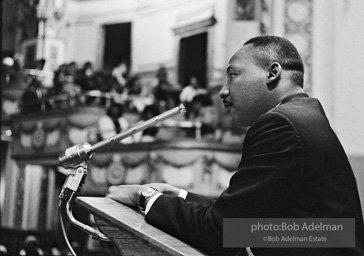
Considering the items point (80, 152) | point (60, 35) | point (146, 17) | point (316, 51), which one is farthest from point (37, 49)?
point (80, 152)

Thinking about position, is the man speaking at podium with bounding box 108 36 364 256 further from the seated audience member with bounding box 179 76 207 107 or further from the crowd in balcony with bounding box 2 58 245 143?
the seated audience member with bounding box 179 76 207 107

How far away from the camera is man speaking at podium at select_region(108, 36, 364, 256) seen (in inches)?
57.7

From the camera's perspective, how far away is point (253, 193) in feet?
4.76

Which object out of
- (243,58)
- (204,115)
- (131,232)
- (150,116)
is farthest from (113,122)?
(131,232)

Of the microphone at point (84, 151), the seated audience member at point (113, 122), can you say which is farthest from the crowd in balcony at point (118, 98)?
the microphone at point (84, 151)

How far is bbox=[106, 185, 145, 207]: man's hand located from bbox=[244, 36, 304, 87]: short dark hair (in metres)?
0.51

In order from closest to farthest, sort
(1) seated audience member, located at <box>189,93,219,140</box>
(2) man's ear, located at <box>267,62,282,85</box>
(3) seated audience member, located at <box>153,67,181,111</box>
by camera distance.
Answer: (2) man's ear, located at <box>267,62,282,85</box>, (1) seated audience member, located at <box>189,93,219,140</box>, (3) seated audience member, located at <box>153,67,181,111</box>

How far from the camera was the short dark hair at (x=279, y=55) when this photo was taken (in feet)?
5.61

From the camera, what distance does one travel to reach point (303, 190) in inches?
59.6

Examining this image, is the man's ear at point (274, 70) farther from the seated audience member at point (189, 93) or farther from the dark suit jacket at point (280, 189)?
the seated audience member at point (189, 93)

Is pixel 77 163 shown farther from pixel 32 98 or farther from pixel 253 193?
pixel 32 98

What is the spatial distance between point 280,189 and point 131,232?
38 centimetres

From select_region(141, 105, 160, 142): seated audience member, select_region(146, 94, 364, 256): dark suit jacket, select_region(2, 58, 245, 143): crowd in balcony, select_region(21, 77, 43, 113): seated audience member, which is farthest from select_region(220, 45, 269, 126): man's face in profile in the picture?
select_region(21, 77, 43, 113): seated audience member

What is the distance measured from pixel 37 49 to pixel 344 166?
1290 centimetres
